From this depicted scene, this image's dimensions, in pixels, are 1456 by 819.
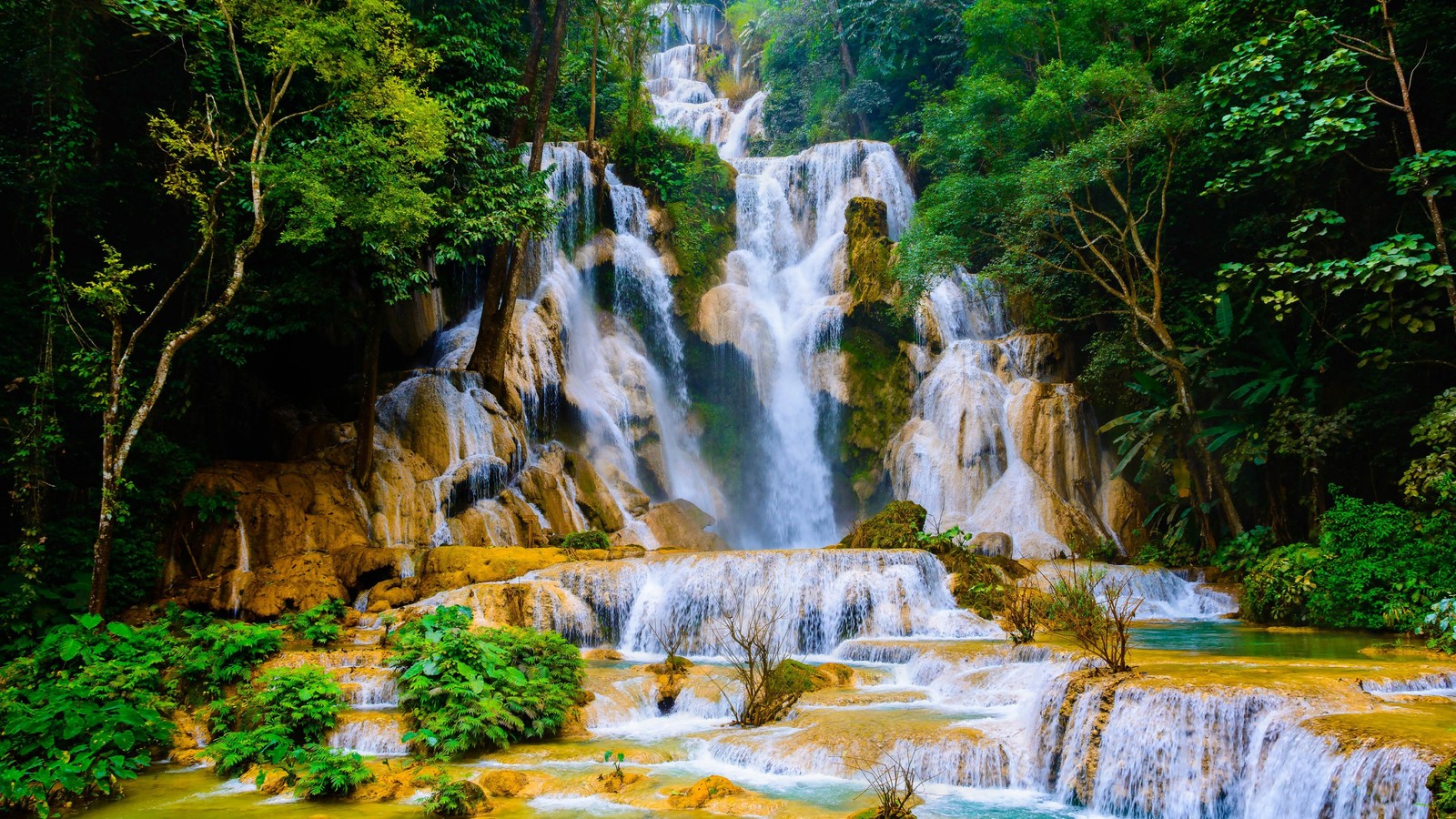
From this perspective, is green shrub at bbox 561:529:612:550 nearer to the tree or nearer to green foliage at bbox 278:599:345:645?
green foliage at bbox 278:599:345:645

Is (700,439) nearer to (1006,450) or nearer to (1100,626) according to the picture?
(1006,450)

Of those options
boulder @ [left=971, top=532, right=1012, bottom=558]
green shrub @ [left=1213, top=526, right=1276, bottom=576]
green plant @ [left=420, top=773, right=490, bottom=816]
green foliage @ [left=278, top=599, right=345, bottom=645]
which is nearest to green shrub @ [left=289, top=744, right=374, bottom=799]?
green plant @ [left=420, top=773, right=490, bottom=816]

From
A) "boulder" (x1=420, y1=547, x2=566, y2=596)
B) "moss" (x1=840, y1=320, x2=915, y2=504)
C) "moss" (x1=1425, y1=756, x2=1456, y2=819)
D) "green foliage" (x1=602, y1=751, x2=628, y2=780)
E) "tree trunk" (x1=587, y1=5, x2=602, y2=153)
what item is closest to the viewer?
"moss" (x1=1425, y1=756, x2=1456, y2=819)

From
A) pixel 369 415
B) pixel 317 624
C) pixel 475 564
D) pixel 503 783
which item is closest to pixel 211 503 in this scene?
pixel 369 415

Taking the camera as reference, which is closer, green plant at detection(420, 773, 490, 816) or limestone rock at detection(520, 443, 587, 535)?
green plant at detection(420, 773, 490, 816)

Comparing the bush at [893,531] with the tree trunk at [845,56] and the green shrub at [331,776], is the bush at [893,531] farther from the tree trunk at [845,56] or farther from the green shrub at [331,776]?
the tree trunk at [845,56]

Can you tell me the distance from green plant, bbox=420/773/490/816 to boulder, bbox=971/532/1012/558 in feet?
37.5

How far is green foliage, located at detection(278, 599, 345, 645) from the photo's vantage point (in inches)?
375

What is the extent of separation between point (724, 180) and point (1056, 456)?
13.4 meters

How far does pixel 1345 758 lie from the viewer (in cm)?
434

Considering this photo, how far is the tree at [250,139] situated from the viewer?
941cm

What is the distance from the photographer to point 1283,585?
1052cm

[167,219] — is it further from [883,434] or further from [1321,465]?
[1321,465]

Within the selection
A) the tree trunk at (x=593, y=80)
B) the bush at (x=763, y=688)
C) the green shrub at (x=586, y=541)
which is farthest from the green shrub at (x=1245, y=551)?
the tree trunk at (x=593, y=80)
